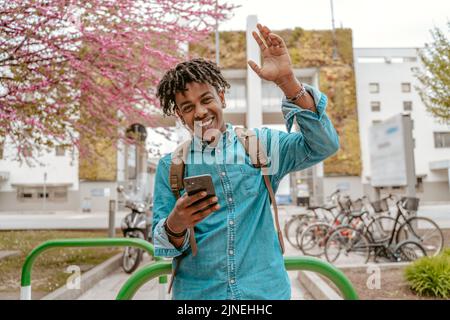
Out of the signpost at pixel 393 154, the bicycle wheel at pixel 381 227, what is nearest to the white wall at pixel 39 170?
the bicycle wheel at pixel 381 227

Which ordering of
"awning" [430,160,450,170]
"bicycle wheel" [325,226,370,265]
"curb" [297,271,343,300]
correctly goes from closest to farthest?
"awning" [430,160,450,170] < "curb" [297,271,343,300] < "bicycle wheel" [325,226,370,265]

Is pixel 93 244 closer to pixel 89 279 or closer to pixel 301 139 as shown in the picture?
pixel 301 139

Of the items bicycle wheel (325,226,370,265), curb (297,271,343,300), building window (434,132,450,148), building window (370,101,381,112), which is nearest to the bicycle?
bicycle wheel (325,226,370,265)

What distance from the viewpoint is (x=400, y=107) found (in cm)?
478

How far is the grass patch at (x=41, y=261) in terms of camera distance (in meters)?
2.59

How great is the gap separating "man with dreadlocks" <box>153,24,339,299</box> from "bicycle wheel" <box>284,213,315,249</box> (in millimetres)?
4930

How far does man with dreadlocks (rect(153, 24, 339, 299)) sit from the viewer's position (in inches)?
30.7

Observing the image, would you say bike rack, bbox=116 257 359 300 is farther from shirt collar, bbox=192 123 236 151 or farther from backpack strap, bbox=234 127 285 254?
shirt collar, bbox=192 123 236 151

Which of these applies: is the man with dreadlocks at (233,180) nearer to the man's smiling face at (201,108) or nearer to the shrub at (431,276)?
the man's smiling face at (201,108)

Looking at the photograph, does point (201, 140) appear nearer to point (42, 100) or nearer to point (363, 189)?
point (42, 100)

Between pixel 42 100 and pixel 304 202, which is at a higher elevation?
pixel 42 100

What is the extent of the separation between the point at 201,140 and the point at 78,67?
→ 2.37 meters

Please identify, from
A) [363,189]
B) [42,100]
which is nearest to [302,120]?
[42,100]

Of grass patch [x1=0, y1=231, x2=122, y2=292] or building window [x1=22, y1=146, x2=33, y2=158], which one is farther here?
building window [x1=22, y1=146, x2=33, y2=158]
